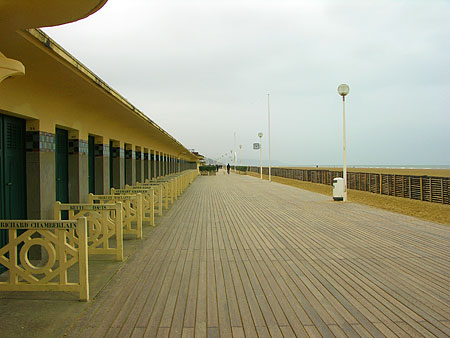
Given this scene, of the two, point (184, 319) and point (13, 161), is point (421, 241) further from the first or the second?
point (13, 161)

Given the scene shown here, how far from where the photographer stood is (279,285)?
403 cm

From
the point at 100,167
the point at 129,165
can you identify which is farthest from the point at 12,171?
the point at 129,165

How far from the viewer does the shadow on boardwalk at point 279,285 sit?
9.93 feet

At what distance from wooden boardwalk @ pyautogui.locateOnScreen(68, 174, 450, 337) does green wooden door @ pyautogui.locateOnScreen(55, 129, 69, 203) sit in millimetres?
1842

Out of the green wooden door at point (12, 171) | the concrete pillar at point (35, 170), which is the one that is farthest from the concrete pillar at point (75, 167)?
the green wooden door at point (12, 171)

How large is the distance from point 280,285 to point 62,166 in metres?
4.73

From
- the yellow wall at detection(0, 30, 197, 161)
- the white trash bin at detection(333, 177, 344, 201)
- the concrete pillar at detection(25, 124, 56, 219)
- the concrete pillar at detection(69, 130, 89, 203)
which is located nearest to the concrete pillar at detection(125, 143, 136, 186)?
the yellow wall at detection(0, 30, 197, 161)

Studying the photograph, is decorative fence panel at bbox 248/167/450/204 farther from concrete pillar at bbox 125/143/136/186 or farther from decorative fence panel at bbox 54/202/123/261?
decorative fence panel at bbox 54/202/123/261

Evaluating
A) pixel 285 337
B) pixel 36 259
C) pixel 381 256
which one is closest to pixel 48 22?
pixel 285 337

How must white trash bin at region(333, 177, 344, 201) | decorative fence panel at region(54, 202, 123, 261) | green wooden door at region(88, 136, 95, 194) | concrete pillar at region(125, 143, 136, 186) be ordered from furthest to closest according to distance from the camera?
white trash bin at region(333, 177, 344, 201)
concrete pillar at region(125, 143, 136, 186)
green wooden door at region(88, 136, 95, 194)
decorative fence panel at region(54, 202, 123, 261)

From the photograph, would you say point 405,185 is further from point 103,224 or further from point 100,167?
point 103,224

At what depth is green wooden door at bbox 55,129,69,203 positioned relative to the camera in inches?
250

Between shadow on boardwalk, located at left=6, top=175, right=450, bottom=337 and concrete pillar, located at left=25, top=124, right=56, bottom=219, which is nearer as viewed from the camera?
shadow on boardwalk, located at left=6, top=175, right=450, bottom=337

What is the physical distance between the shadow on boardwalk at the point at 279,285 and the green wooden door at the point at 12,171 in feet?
5.78
